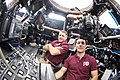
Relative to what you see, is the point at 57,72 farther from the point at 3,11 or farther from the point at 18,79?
the point at 3,11

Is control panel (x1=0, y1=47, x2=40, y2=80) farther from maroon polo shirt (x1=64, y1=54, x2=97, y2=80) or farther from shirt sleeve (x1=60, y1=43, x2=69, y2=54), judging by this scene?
shirt sleeve (x1=60, y1=43, x2=69, y2=54)

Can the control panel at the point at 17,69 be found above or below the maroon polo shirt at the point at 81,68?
above

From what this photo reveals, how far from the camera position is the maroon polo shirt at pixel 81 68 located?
2967 millimetres

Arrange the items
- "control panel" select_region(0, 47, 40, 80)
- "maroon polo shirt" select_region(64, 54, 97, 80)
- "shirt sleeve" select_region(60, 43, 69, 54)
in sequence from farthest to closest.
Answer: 1. "shirt sleeve" select_region(60, 43, 69, 54)
2. "maroon polo shirt" select_region(64, 54, 97, 80)
3. "control panel" select_region(0, 47, 40, 80)

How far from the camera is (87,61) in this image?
302 centimetres

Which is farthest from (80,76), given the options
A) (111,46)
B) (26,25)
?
(26,25)

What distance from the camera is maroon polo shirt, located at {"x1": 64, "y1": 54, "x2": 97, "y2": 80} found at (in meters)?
2.97

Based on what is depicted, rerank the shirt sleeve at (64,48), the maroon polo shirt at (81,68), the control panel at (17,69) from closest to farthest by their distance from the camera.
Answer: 1. the control panel at (17,69)
2. the maroon polo shirt at (81,68)
3. the shirt sleeve at (64,48)

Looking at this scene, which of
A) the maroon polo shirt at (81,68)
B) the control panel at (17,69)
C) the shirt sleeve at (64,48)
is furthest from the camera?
the shirt sleeve at (64,48)

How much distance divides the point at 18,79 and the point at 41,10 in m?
1.57

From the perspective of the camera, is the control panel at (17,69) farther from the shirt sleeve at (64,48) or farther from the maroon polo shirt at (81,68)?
the shirt sleeve at (64,48)

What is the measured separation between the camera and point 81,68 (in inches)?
117

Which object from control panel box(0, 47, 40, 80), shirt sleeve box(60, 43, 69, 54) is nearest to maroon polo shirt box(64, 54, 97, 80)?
shirt sleeve box(60, 43, 69, 54)

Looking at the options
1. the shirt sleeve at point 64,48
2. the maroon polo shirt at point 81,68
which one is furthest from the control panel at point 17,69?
the shirt sleeve at point 64,48
